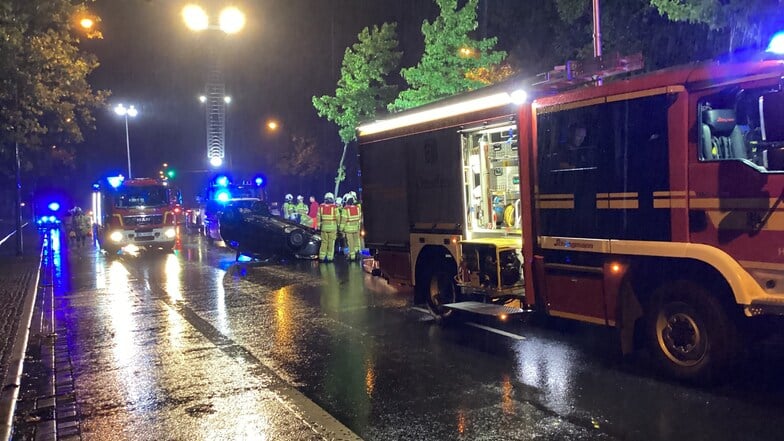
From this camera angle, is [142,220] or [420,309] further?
[142,220]

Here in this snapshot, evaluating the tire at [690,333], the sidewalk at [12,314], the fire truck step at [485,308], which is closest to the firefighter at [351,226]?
the sidewalk at [12,314]

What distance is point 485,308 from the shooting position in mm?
7945

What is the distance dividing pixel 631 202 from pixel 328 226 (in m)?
11.4

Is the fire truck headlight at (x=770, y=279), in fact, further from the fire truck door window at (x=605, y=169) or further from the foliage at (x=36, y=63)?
the foliage at (x=36, y=63)

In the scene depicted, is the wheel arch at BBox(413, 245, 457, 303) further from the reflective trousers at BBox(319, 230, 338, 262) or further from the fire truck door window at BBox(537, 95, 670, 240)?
the reflective trousers at BBox(319, 230, 338, 262)

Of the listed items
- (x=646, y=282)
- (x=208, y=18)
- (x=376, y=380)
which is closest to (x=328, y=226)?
(x=208, y=18)

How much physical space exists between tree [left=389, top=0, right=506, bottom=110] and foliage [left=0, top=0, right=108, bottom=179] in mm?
9688

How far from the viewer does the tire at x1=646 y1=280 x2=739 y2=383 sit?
5.53 meters

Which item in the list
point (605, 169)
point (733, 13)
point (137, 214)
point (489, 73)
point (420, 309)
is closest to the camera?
point (605, 169)

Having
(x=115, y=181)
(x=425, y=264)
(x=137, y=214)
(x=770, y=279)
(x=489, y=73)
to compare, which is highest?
(x=489, y=73)

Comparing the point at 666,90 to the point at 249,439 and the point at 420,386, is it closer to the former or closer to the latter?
the point at 420,386

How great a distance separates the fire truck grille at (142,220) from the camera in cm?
2159

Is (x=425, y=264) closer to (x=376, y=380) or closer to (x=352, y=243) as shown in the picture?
(x=376, y=380)

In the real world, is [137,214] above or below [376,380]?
above
